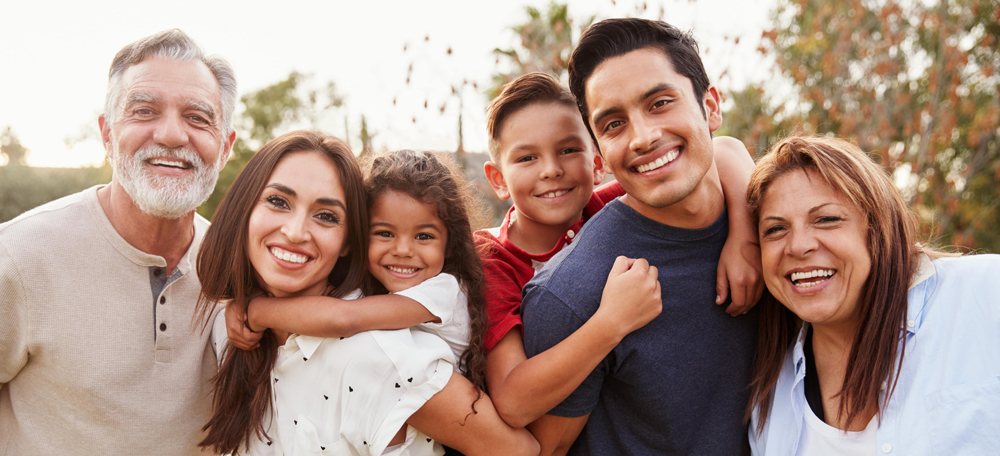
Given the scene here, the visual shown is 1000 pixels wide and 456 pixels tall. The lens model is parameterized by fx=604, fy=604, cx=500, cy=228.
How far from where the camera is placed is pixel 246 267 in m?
2.57

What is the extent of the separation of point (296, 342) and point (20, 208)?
17480 millimetres

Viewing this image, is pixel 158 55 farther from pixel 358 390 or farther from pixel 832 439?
pixel 832 439

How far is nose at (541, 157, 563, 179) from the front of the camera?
9.81 feet

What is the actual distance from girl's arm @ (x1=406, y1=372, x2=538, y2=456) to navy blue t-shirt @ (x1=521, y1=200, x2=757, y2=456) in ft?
0.81

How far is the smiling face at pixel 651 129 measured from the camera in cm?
238

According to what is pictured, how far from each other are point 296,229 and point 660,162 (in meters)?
1.48

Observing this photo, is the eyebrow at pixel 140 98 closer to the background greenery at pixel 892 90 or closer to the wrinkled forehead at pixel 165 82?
the wrinkled forehead at pixel 165 82

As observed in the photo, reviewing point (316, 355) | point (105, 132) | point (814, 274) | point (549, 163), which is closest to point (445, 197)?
point (549, 163)

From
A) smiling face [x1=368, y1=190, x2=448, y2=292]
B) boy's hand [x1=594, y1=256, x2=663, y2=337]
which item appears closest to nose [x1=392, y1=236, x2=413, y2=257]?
smiling face [x1=368, y1=190, x2=448, y2=292]

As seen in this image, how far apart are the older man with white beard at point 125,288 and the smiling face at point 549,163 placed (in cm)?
156

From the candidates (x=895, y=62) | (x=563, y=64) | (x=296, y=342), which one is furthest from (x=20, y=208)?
(x=895, y=62)

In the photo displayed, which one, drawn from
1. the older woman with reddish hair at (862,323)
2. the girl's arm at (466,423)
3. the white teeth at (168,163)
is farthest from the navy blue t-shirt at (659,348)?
→ the white teeth at (168,163)

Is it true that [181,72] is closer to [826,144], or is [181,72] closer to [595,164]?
[595,164]

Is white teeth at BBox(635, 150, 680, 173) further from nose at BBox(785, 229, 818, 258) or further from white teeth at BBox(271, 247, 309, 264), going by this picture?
white teeth at BBox(271, 247, 309, 264)
